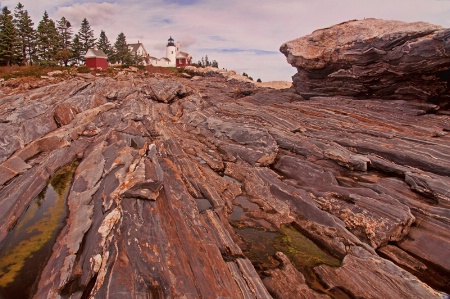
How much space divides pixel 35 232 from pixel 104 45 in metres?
139

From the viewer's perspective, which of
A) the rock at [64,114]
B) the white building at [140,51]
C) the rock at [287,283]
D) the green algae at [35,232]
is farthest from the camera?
the white building at [140,51]

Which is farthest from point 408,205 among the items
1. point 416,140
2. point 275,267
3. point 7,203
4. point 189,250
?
point 7,203

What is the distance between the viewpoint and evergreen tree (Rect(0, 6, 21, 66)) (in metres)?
83.4

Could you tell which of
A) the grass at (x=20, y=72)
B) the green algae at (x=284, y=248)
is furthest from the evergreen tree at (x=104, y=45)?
the green algae at (x=284, y=248)

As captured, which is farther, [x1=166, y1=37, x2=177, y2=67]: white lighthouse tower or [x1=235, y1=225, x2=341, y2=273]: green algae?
[x1=166, y1=37, x2=177, y2=67]: white lighthouse tower

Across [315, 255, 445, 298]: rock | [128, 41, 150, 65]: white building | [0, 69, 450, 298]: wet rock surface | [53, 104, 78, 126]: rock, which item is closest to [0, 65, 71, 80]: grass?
[0, 69, 450, 298]: wet rock surface

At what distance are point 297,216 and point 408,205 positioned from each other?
7.72 m

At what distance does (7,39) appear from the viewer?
83.6m

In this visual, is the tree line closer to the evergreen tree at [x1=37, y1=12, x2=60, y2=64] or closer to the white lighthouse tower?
the evergreen tree at [x1=37, y1=12, x2=60, y2=64]

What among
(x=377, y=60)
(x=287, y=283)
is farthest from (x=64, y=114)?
(x=377, y=60)

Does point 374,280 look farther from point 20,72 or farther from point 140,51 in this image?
point 140,51

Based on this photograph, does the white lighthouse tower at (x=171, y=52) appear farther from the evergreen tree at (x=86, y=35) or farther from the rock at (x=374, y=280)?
the rock at (x=374, y=280)

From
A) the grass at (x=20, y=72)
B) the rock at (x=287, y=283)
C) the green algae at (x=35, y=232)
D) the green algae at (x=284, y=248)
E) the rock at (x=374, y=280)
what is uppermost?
the grass at (x=20, y=72)

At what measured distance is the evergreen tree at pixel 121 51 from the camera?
123375 mm
